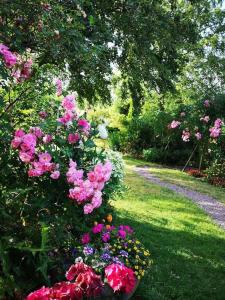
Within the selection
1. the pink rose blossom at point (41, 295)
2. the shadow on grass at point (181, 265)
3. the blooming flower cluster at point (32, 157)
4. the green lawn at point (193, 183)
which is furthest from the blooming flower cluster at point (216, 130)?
the pink rose blossom at point (41, 295)

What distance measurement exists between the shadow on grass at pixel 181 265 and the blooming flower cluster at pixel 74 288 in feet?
5.74

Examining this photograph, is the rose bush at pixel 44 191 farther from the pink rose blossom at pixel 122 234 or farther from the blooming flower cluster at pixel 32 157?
the pink rose blossom at pixel 122 234

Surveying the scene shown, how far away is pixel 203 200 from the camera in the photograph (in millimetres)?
11055

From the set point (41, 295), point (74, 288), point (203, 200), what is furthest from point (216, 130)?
point (41, 295)

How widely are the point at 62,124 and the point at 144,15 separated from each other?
629 centimetres

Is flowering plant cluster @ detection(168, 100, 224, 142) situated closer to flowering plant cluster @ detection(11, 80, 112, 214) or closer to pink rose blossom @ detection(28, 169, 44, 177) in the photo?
flowering plant cluster @ detection(11, 80, 112, 214)

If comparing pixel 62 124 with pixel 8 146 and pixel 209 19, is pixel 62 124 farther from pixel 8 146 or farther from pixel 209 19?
pixel 209 19

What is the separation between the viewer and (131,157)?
811 inches

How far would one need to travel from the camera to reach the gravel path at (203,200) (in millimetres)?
9237

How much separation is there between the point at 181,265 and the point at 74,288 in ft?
11.0

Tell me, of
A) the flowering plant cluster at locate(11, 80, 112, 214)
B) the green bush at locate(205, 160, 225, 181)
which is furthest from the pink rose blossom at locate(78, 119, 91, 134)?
the green bush at locate(205, 160, 225, 181)

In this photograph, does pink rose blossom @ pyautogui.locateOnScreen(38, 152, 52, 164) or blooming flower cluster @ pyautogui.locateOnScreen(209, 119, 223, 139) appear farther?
blooming flower cluster @ pyautogui.locateOnScreen(209, 119, 223, 139)

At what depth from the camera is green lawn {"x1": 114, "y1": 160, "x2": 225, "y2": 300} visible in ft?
16.5

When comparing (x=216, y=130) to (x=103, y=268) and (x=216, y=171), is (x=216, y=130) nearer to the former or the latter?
(x=216, y=171)
